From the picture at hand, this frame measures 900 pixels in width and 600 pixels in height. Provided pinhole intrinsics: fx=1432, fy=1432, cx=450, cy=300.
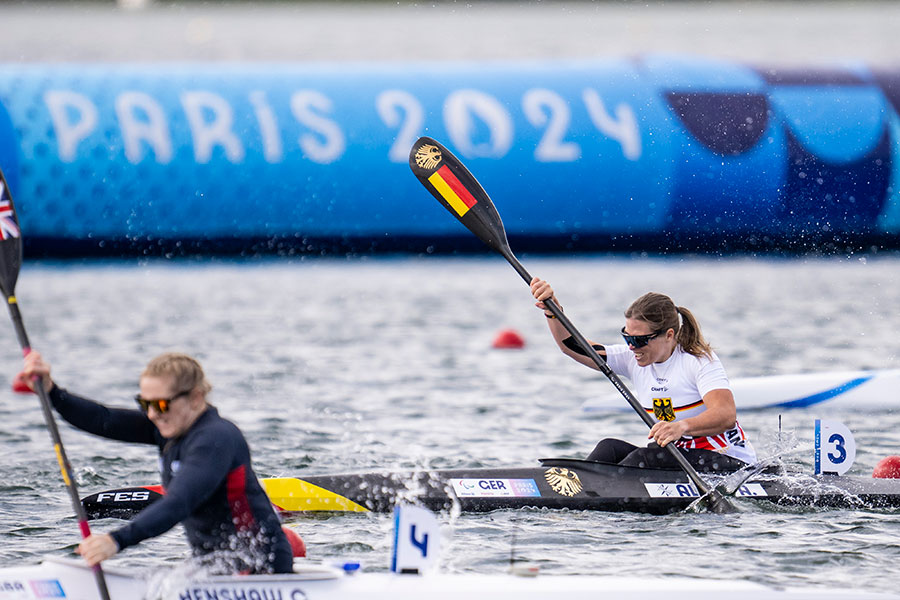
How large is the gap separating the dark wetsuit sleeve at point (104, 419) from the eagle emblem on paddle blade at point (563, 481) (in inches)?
107

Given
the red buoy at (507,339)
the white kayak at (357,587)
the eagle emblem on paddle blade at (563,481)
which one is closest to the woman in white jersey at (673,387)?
the eagle emblem on paddle blade at (563,481)

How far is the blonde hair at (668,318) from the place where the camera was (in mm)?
7633

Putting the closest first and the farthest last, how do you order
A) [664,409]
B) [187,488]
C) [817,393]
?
[187,488], [664,409], [817,393]

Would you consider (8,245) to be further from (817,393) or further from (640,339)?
(817,393)

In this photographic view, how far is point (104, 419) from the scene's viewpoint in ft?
19.0

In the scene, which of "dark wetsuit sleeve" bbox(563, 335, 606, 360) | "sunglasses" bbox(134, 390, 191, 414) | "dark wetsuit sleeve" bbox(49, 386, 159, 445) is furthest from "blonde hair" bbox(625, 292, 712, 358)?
"sunglasses" bbox(134, 390, 191, 414)

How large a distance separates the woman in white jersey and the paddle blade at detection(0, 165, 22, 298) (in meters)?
2.75

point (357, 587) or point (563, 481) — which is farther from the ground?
point (563, 481)

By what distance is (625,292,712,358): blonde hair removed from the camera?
25.0 ft

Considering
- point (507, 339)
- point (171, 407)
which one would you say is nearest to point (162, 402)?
point (171, 407)

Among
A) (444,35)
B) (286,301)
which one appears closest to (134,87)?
(286,301)

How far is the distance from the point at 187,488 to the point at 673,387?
11.0ft

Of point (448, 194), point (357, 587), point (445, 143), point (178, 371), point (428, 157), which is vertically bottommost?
point (357, 587)

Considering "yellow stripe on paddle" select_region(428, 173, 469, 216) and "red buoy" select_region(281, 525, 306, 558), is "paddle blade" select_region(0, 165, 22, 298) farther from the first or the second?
"yellow stripe on paddle" select_region(428, 173, 469, 216)
